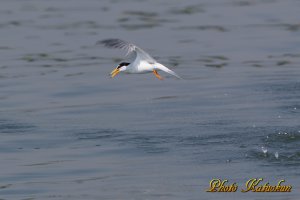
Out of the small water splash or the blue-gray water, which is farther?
the small water splash

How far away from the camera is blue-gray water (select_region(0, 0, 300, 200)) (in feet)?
44.6

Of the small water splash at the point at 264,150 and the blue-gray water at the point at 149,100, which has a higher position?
the blue-gray water at the point at 149,100

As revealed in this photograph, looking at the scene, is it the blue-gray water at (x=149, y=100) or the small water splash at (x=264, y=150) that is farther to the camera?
the small water splash at (x=264, y=150)

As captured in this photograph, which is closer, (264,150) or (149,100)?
(264,150)

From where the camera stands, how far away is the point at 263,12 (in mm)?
27656

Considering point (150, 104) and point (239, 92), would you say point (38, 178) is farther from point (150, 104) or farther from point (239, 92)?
point (239, 92)

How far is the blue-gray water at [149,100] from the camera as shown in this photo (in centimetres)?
1359

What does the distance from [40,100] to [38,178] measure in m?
5.35

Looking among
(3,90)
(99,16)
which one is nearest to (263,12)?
(99,16)

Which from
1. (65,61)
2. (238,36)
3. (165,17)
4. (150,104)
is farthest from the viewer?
(165,17)

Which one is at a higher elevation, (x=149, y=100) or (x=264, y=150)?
(x=149, y=100)

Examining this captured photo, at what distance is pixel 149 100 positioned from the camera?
61.2 feet

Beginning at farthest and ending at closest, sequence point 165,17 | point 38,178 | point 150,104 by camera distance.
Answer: point 165,17 → point 150,104 → point 38,178

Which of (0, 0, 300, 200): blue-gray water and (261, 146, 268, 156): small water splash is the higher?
(0, 0, 300, 200): blue-gray water
